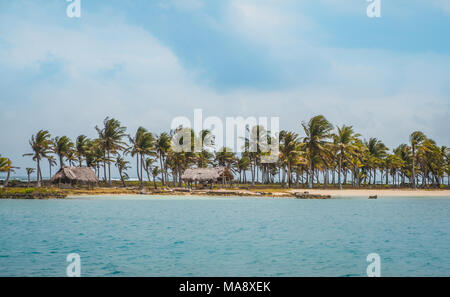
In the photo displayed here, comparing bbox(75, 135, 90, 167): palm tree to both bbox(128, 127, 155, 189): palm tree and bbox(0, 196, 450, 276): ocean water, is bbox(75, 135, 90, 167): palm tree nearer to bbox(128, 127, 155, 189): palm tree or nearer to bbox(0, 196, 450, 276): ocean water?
bbox(128, 127, 155, 189): palm tree

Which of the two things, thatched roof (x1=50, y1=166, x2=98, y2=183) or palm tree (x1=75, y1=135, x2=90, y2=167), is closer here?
thatched roof (x1=50, y1=166, x2=98, y2=183)

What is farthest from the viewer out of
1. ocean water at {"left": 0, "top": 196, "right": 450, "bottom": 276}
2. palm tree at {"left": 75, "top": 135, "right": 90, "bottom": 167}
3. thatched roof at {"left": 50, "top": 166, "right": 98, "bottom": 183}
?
palm tree at {"left": 75, "top": 135, "right": 90, "bottom": 167}

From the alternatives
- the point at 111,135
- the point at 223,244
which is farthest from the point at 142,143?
the point at 223,244

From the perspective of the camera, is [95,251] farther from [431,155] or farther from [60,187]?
[431,155]

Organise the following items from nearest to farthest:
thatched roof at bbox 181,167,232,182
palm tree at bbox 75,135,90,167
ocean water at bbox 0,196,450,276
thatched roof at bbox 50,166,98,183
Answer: ocean water at bbox 0,196,450,276 → thatched roof at bbox 50,166,98,183 → thatched roof at bbox 181,167,232,182 → palm tree at bbox 75,135,90,167

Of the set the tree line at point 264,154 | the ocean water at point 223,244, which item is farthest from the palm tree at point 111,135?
the ocean water at point 223,244

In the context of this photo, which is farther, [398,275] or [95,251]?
[95,251]

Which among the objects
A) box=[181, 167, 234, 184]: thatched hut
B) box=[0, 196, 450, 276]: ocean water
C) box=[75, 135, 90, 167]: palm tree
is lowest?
box=[0, 196, 450, 276]: ocean water

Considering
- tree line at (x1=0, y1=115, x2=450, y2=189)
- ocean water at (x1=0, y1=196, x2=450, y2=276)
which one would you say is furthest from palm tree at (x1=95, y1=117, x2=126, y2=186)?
ocean water at (x1=0, y1=196, x2=450, y2=276)

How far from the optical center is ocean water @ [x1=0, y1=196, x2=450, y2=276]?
460 inches

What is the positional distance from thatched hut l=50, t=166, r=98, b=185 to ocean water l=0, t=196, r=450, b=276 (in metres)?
30.1
